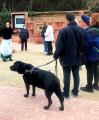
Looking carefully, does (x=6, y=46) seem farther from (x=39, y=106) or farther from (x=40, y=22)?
(x=40, y=22)

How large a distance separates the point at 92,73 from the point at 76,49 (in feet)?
3.44

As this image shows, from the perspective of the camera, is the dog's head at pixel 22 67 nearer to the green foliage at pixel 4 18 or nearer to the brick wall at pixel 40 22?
the brick wall at pixel 40 22

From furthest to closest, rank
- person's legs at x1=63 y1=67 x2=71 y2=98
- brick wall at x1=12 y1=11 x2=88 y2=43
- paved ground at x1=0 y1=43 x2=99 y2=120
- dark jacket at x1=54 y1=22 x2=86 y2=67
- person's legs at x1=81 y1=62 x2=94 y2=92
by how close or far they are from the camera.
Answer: brick wall at x1=12 y1=11 x2=88 y2=43 < person's legs at x1=81 y1=62 x2=94 y2=92 < person's legs at x1=63 y1=67 x2=71 y2=98 < dark jacket at x1=54 y1=22 x2=86 y2=67 < paved ground at x1=0 y1=43 x2=99 y2=120

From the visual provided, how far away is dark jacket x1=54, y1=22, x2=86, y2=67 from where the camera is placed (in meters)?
8.69

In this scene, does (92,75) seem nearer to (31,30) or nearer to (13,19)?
(31,30)

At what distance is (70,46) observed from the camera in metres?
8.80

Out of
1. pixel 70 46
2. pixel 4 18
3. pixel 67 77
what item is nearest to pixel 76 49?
pixel 70 46

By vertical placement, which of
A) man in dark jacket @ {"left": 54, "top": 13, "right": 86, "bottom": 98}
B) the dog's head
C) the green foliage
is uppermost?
man in dark jacket @ {"left": 54, "top": 13, "right": 86, "bottom": 98}

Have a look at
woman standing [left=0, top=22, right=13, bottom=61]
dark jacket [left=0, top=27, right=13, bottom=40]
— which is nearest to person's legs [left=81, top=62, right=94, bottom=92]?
dark jacket [left=0, top=27, right=13, bottom=40]

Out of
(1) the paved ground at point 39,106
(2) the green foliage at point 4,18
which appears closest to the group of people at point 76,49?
(1) the paved ground at point 39,106

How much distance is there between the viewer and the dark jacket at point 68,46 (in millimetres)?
8688

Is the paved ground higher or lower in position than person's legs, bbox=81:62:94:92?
lower

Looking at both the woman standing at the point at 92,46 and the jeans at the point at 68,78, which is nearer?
the jeans at the point at 68,78

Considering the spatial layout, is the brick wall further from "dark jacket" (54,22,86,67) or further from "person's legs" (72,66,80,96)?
"dark jacket" (54,22,86,67)
